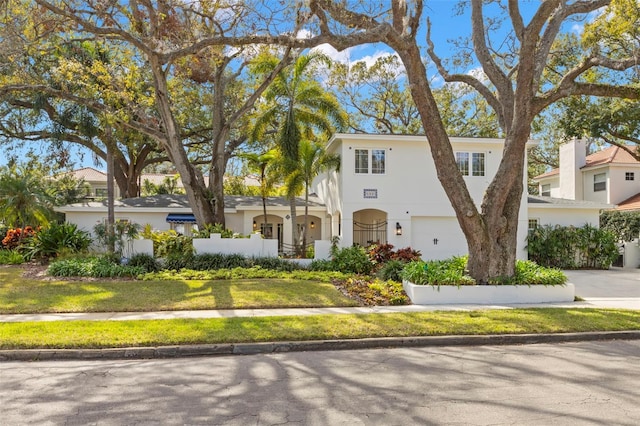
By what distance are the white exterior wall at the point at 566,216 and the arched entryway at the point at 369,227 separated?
23.2 feet

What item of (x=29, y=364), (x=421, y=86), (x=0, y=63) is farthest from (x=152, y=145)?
(x=29, y=364)

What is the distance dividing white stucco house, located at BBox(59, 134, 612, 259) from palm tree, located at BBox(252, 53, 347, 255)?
113 cm

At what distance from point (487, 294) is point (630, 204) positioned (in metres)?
17.6

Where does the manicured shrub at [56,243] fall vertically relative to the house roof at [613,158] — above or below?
below

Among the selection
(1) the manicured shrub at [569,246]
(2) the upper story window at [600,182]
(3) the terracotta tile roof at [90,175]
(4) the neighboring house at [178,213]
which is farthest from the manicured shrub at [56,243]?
(2) the upper story window at [600,182]

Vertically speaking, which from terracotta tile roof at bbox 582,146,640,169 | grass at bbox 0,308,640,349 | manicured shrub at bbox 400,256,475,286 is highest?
terracotta tile roof at bbox 582,146,640,169

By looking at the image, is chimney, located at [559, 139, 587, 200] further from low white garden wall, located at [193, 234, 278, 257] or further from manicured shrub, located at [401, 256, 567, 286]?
low white garden wall, located at [193, 234, 278, 257]

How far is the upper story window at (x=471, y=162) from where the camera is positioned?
62.4ft

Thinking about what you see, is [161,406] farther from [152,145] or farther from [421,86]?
[152,145]

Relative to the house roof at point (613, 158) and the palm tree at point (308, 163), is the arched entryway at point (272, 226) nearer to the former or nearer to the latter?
the palm tree at point (308, 163)

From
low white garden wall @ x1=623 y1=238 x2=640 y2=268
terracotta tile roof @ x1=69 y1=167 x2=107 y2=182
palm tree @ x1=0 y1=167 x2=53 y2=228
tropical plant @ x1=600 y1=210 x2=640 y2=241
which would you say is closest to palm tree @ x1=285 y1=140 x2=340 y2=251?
palm tree @ x1=0 y1=167 x2=53 y2=228

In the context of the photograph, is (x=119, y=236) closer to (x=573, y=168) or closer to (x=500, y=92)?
(x=500, y=92)

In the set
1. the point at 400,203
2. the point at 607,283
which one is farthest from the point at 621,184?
the point at 400,203

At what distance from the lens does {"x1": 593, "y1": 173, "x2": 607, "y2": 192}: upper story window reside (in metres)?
25.1
